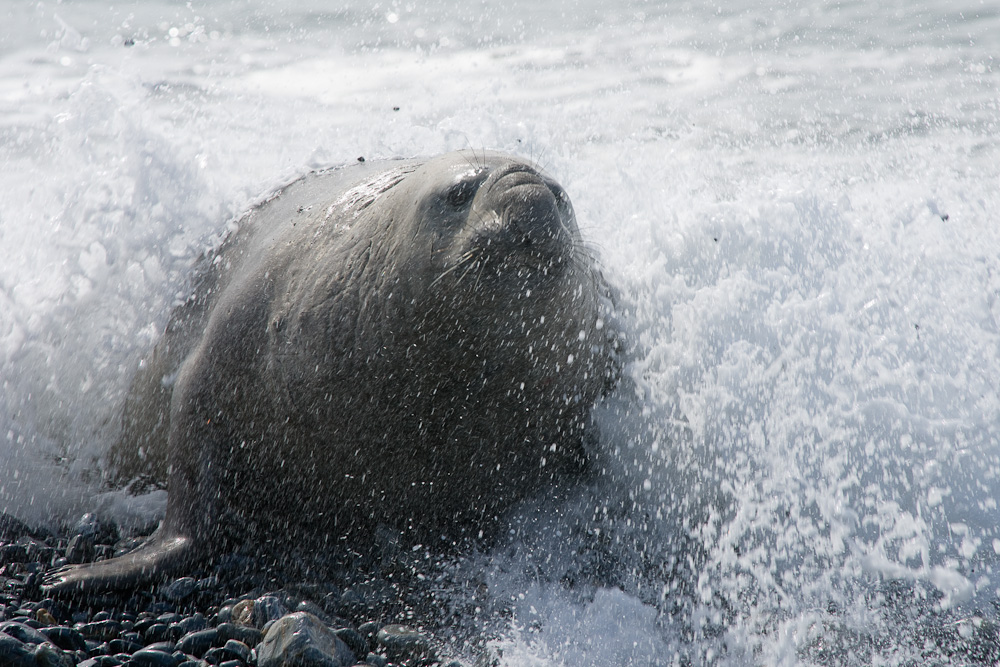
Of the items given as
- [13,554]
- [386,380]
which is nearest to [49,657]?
[13,554]

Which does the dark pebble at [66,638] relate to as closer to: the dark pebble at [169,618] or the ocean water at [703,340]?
the dark pebble at [169,618]

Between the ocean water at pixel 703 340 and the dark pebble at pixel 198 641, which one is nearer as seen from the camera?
the dark pebble at pixel 198 641

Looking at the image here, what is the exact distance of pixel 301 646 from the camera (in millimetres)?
3199

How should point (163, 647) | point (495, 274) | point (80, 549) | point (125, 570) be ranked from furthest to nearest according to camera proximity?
point (80, 549) → point (125, 570) → point (495, 274) → point (163, 647)

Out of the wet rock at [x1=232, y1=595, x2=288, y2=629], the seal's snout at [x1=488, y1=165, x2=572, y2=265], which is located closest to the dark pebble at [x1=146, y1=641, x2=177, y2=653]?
the wet rock at [x1=232, y1=595, x2=288, y2=629]

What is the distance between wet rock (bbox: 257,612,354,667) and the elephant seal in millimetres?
793

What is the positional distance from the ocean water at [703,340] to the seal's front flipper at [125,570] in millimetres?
664

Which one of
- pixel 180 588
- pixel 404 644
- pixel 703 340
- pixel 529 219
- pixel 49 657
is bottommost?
pixel 404 644

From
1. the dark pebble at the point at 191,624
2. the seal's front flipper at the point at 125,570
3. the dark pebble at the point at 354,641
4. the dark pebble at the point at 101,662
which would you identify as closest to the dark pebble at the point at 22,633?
the dark pebble at the point at 101,662

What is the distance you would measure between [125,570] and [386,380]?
4.60ft

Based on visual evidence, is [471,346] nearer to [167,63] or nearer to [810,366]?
[810,366]

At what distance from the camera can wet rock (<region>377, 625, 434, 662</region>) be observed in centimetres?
345

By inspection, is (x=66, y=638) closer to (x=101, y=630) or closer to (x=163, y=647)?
(x=101, y=630)

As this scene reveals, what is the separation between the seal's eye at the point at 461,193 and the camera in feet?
11.7
